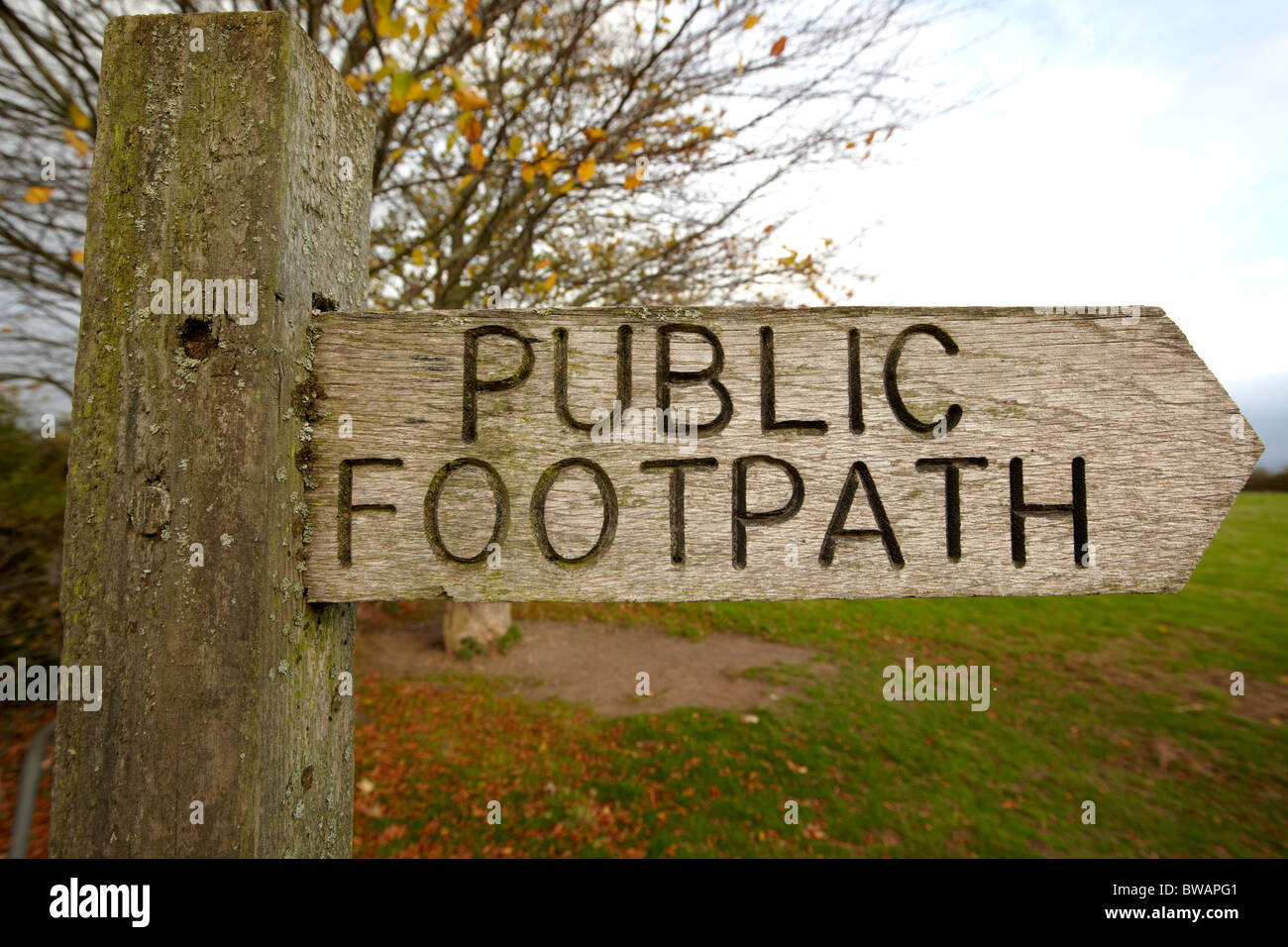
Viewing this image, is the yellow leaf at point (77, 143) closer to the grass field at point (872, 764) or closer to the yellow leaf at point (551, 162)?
the yellow leaf at point (551, 162)

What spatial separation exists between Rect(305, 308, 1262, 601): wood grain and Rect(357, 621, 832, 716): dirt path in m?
5.19

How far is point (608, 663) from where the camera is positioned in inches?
282

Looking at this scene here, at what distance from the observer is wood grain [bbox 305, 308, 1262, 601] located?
1024 mm

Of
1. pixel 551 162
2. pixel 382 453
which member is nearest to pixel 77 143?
pixel 551 162

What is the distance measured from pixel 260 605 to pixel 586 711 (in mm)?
5368

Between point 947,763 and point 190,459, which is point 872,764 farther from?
point 190,459

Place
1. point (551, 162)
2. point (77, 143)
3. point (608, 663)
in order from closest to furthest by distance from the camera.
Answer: point (77, 143)
point (551, 162)
point (608, 663)

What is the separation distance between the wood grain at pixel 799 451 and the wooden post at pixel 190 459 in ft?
0.40

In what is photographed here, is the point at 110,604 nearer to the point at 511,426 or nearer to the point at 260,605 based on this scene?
the point at 260,605

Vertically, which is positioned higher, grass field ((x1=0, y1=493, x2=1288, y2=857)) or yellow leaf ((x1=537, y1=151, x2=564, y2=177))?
yellow leaf ((x1=537, y1=151, x2=564, y2=177))

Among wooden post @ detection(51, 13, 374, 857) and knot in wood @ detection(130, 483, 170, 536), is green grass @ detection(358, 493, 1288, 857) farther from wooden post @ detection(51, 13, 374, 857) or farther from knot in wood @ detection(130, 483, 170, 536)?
knot in wood @ detection(130, 483, 170, 536)

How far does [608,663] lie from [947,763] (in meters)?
3.82

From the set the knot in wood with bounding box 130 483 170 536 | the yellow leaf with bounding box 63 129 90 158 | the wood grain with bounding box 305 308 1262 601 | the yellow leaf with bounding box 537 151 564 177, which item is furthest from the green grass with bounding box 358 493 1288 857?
the yellow leaf with bounding box 63 129 90 158

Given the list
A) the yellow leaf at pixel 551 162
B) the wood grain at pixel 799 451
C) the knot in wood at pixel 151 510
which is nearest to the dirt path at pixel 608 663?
the yellow leaf at pixel 551 162
